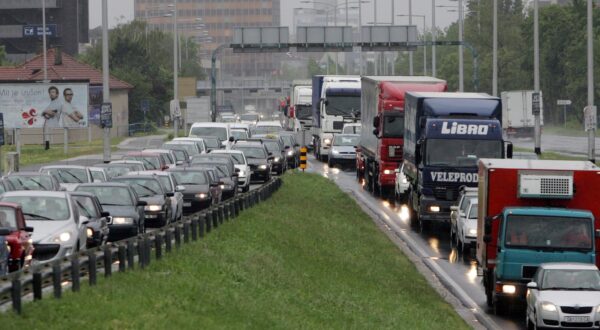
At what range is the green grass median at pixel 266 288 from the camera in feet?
62.9

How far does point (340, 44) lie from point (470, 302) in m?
73.5

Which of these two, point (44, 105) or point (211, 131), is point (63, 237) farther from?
point (44, 105)

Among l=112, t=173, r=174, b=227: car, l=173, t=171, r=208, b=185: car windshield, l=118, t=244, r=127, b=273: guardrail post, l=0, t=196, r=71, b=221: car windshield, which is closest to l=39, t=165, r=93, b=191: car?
l=112, t=173, r=174, b=227: car

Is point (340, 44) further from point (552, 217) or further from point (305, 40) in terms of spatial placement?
point (552, 217)

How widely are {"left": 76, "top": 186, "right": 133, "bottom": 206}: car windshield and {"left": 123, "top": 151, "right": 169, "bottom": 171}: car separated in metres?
16.2

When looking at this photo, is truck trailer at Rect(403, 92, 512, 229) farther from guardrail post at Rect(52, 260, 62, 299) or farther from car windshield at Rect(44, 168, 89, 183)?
guardrail post at Rect(52, 260, 62, 299)

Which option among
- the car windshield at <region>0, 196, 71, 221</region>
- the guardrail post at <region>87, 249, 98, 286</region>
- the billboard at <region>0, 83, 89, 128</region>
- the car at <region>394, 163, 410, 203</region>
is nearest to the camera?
the guardrail post at <region>87, 249, 98, 286</region>

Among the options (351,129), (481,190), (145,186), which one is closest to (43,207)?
(481,190)

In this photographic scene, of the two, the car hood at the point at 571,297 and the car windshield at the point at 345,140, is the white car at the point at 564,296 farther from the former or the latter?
the car windshield at the point at 345,140

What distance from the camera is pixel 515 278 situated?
85.7 ft

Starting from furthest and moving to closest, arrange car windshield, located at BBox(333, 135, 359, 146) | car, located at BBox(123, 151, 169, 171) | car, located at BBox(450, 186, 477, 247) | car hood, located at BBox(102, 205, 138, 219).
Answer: car windshield, located at BBox(333, 135, 359, 146), car, located at BBox(123, 151, 169, 171), car, located at BBox(450, 186, 477, 247), car hood, located at BBox(102, 205, 138, 219)

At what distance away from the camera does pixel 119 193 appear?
34125 millimetres

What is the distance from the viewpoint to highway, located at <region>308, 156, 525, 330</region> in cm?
2786

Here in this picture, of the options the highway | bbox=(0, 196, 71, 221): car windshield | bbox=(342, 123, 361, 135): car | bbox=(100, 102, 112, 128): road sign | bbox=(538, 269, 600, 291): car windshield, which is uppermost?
bbox=(100, 102, 112, 128): road sign
